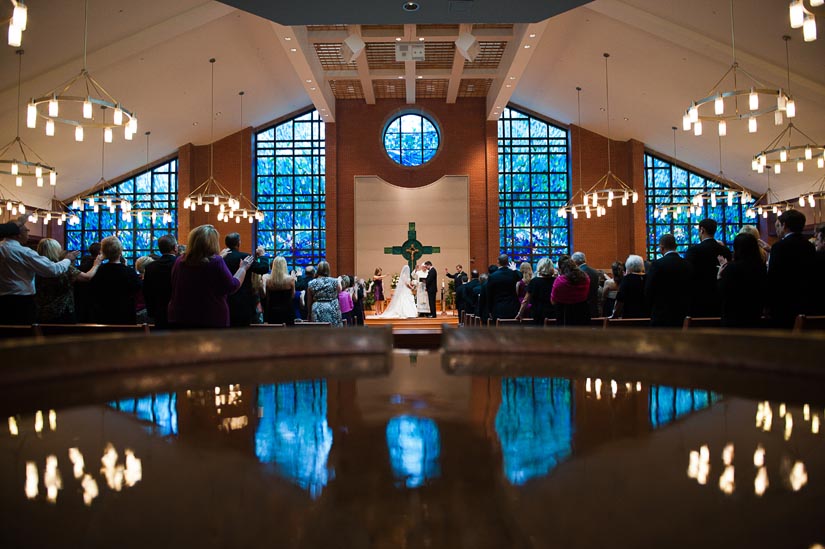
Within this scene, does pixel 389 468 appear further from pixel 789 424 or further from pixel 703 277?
pixel 703 277

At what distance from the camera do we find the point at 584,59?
13164mm

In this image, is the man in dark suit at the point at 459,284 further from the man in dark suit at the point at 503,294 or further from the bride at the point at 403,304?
the man in dark suit at the point at 503,294

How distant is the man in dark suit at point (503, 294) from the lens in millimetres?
5781

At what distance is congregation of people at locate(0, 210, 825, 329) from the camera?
2713 mm

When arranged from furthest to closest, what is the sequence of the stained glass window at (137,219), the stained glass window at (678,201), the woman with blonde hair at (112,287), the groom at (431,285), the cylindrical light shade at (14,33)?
1. the stained glass window at (678,201)
2. the stained glass window at (137,219)
3. the groom at (431,285)
4. the cylindrical light shade at (14,33)
5. the woman with blonde hair at (112,287)

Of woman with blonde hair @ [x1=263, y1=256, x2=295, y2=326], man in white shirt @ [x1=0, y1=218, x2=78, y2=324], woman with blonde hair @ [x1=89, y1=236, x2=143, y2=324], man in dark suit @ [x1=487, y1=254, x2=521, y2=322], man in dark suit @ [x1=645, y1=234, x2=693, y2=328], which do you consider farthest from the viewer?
man in dark suit @ [x1=487, y1=254, x2=521, y2=322]

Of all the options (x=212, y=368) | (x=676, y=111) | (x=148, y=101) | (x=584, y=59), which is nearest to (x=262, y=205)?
(x=148, y=101)

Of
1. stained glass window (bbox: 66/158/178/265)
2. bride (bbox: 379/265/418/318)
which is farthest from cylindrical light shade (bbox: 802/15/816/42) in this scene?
stained glass window (bbox: 66/158/178/265)

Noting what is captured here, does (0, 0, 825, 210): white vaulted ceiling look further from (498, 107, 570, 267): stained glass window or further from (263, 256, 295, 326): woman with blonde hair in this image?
(263, 256, 295, 326): woman with blonde hair

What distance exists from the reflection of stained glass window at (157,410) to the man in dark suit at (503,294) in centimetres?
530

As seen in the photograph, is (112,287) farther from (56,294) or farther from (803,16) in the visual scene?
(803,16)

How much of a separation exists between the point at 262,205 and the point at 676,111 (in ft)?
39.1

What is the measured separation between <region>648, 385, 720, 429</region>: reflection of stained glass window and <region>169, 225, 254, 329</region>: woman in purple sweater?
2371 millimetres

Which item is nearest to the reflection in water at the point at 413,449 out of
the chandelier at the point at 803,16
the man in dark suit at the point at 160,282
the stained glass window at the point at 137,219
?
the man in dark suit at the point at 160,282
